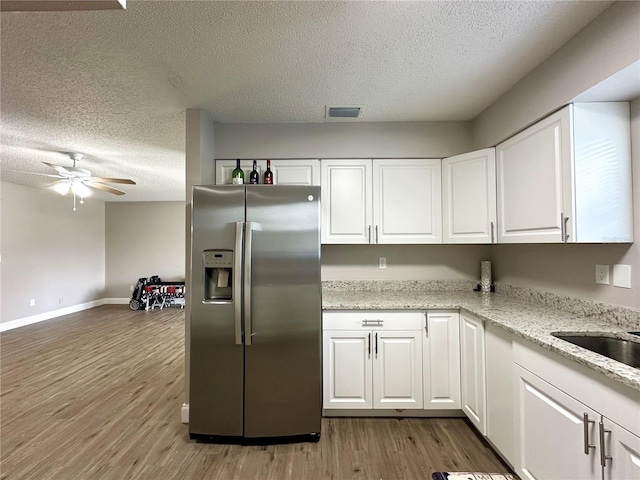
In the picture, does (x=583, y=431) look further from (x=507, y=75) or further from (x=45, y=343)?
(x=45, y=343)

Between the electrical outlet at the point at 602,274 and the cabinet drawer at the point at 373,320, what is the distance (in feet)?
3.43

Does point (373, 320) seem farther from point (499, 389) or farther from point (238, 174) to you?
point (238, 174)

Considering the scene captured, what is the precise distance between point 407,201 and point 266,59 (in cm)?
161

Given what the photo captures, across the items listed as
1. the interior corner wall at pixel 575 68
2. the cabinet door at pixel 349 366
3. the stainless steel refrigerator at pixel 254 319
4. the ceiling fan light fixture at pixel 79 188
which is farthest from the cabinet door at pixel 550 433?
the ceiling fan light fixture at pixel 79 188

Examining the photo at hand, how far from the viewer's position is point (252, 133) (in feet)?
9.21

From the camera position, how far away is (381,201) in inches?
108

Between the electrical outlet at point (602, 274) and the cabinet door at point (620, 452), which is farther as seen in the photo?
the electrical outlet at point (602, 274)

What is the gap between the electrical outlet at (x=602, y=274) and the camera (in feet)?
5.72

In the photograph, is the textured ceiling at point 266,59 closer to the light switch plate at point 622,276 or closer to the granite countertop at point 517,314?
the light switch plate at point 622,276

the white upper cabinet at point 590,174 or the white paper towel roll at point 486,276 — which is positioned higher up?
the white upper cabinet at point 590,174

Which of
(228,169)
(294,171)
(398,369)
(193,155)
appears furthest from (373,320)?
(193,155)

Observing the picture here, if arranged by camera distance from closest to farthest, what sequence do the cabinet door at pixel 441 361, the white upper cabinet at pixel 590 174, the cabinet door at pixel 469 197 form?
1. the white upper cabinet at pixel 590 174
2. the cabinet door at pixel 441 361
3. the cabinet door at pixel 469 197

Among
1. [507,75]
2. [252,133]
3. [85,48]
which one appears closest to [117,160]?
[252,133]

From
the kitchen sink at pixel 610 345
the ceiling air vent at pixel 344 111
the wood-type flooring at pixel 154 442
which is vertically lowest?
the wood-type flooring at pixel 154 442
